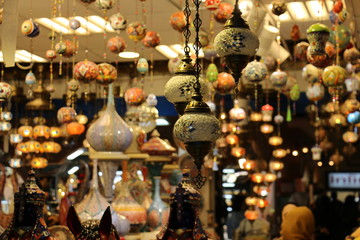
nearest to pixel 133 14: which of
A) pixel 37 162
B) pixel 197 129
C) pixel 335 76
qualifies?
pixel 335 76

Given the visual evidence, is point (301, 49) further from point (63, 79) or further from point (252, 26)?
point (63, 79)

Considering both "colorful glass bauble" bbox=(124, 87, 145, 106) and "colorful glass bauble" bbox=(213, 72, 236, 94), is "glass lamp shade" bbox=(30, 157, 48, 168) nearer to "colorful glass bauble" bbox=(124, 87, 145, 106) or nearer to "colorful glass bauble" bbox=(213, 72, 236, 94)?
"colorful glass bauble" bbox=(124, 87, 145, 106)

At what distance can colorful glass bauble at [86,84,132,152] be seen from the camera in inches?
195

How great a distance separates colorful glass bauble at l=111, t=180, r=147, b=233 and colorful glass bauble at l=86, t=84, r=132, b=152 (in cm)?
35

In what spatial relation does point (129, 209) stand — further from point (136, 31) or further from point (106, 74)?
point (136, 31)

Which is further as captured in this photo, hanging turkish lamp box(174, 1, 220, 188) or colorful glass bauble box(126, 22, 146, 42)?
colorful glass bauble box(126, 22, 146, 42)

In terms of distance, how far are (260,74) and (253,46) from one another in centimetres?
272

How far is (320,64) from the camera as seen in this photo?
15.0 feet

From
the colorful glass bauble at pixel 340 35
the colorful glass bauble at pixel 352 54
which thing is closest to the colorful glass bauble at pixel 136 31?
the colorful glass bauble at pixel 340 35

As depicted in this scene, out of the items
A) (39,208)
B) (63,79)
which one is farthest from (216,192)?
(39,208)

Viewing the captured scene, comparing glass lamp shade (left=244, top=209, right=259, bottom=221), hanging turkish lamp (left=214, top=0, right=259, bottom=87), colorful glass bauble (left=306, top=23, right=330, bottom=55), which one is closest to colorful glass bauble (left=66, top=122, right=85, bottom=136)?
glass lamp shade (left=244, top=209, right=259, bottom=221)

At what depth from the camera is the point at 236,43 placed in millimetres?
2730

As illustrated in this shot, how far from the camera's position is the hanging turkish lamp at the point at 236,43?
2.74 m

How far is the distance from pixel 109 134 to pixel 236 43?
92.7 inches
